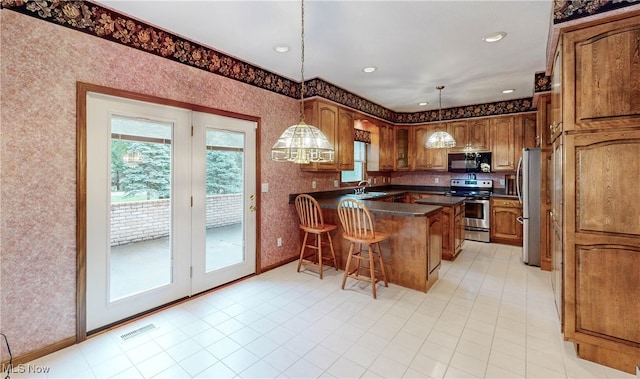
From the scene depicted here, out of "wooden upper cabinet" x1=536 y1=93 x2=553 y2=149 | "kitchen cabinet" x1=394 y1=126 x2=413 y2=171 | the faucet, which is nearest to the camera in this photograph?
"wooden upper cabinet" x1=536 y1=93 x2=553 y2=149

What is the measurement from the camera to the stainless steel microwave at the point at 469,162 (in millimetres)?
5578

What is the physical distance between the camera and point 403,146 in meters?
6.50

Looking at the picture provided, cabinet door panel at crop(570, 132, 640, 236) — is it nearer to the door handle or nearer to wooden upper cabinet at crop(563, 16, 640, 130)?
wooden upper cabinet at crop(563, 16, 640, 130)

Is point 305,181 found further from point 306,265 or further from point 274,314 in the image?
point 274,314

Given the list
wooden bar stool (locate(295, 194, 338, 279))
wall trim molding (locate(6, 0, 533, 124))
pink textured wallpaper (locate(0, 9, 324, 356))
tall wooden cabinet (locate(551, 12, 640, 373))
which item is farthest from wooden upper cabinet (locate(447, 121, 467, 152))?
pink textured wallpaper (locate(0, 9, 324, 356))

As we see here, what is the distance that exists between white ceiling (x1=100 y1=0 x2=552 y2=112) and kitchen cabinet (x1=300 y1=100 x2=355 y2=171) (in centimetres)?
43

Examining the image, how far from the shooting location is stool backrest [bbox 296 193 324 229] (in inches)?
142

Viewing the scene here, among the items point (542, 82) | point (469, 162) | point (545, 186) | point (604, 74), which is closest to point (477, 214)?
point (469, 162)

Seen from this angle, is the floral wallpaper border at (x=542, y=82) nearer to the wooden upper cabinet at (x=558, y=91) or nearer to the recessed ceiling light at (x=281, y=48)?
the wooden upper cabinet at (x=558, y=91)

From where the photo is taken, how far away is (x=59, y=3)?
2100 mm

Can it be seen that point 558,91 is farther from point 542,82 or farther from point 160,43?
point 160,43

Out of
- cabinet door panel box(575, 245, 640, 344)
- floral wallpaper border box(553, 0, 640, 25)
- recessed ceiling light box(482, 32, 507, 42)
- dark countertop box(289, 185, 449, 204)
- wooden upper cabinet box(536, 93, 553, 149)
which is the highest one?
recessed ceiling light box(482, 32, 507, 42)

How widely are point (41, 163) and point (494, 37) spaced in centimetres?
395

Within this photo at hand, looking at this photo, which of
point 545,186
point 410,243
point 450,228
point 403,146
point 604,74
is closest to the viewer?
point 604,74
